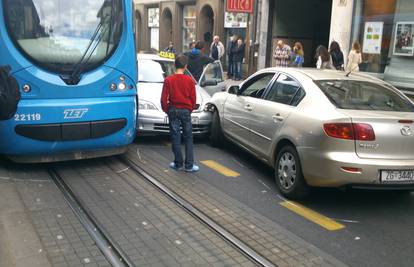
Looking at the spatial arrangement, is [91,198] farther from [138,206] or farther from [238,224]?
[238,224]

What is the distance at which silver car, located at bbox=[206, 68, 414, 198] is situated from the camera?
5066mm

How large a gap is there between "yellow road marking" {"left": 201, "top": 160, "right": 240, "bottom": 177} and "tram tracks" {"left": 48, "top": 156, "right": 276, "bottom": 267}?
1.07 metres

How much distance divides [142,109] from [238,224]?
3975mm

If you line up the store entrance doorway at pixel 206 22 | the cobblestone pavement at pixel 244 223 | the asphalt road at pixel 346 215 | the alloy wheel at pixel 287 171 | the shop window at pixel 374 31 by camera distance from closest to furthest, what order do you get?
the cobblestone pavement at pixel 244 223 → the asphalt road at pixel 346 215 → the alloy wheel at pixel 287 171 → the shop window at pixel 374 31 → the store entrance doorway at pixel 206 22

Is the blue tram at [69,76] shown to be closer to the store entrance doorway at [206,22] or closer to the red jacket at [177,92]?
the red jacket at [177,92]

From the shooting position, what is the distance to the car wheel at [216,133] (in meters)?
8.30

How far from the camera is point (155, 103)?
842cm

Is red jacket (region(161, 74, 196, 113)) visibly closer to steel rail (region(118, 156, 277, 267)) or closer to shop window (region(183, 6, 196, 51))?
steel rail (region(118, 156, 277, 267))

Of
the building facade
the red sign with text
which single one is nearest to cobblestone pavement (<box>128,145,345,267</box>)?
the building facade

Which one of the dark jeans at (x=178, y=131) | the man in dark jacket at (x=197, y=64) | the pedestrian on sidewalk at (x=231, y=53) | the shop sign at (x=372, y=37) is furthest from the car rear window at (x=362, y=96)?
the pedestrian on sidewalk at (x=231, y=53)

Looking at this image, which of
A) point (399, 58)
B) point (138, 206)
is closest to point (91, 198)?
point (138, 206)

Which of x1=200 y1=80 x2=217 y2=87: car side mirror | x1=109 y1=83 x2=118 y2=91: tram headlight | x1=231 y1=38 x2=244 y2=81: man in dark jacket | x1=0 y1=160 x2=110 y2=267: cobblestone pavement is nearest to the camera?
x1=0 y1=160 x2=110 y2=267: cobblestone pavement

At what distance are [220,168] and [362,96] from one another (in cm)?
234

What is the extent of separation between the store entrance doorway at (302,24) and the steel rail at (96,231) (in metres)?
14.9
